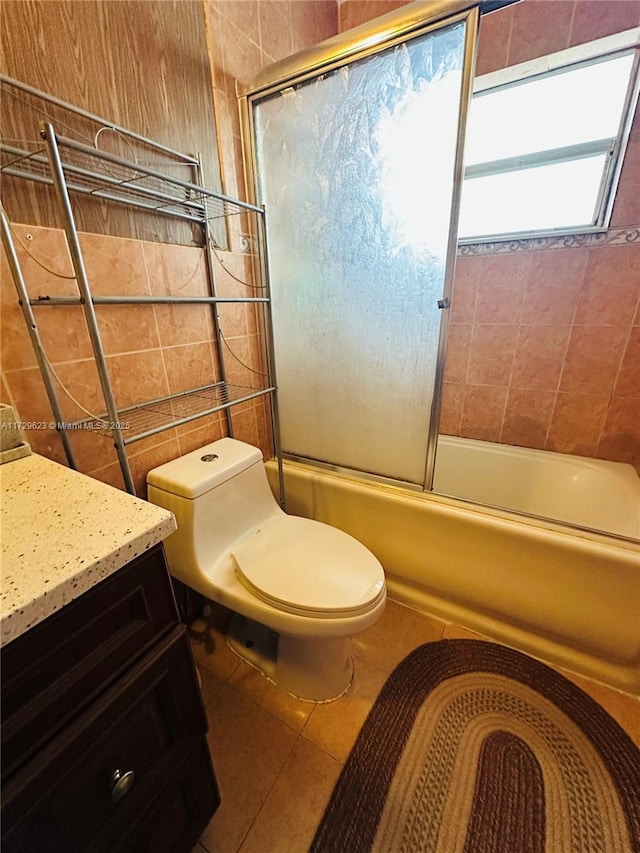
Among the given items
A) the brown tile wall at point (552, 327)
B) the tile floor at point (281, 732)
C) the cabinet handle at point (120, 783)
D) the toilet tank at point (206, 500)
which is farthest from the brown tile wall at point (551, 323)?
the cabinet handle at point (120, 783)

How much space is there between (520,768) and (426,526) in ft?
2.20

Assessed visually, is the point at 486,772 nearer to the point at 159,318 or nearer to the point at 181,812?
the point at 181,812

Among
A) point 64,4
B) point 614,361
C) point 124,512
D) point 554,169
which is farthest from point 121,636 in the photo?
point 554,169

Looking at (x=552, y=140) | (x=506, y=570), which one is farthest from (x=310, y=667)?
(x=552, y=140)

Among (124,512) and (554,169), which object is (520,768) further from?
(554,169)

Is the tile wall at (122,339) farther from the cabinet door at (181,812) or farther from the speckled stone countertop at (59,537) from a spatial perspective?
the cabinet door at (181,812)

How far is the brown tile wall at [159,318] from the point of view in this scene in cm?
81

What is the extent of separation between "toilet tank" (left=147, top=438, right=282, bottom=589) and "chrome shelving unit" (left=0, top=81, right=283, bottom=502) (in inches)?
6.0

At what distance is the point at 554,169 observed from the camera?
1529 mm

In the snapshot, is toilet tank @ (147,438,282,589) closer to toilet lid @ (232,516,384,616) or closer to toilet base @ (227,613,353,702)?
toilet lid @ (232,516,384,616)

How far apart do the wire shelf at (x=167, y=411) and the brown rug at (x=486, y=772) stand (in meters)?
1.06

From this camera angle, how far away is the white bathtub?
1378 mm

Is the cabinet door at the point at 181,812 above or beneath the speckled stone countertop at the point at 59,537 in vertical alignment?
beneath

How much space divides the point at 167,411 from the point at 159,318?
0.96ft
